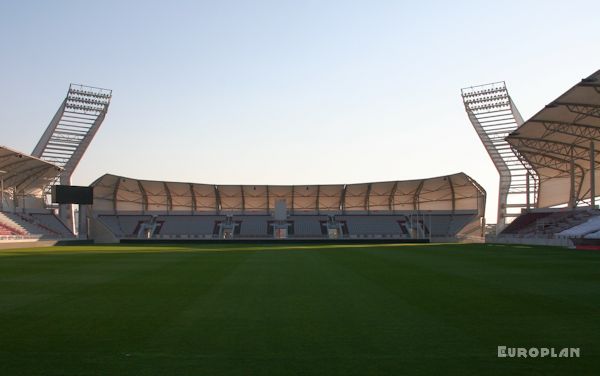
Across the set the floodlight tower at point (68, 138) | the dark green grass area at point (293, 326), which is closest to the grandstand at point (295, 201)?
the floodlight tower at point (68, 138)

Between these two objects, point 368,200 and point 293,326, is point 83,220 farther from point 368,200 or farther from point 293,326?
point 293,326

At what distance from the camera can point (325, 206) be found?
76.1 m

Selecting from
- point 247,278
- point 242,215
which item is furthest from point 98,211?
point 247,278

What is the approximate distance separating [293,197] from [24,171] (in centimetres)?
3210

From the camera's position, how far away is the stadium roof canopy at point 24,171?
48.6 meters

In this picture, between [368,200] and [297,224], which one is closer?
[297,224]

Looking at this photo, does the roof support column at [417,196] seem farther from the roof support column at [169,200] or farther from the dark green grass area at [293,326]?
the dark green grass area at [293,326]

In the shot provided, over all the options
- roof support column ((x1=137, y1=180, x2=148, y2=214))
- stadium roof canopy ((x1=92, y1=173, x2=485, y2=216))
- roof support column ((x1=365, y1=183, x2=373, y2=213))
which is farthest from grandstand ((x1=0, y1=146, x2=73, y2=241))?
roof support column ((x1=365, y1=183, x2=373, y2=213))

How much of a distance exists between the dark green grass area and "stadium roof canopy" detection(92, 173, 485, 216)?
5738cm

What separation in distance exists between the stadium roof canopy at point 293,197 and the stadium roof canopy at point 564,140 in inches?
352

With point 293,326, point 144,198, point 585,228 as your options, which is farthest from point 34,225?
point 293,326

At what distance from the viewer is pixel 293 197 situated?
7494 centimetres

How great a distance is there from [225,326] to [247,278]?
756 centimetres

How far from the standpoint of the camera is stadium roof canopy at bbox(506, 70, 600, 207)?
34.0 meters
